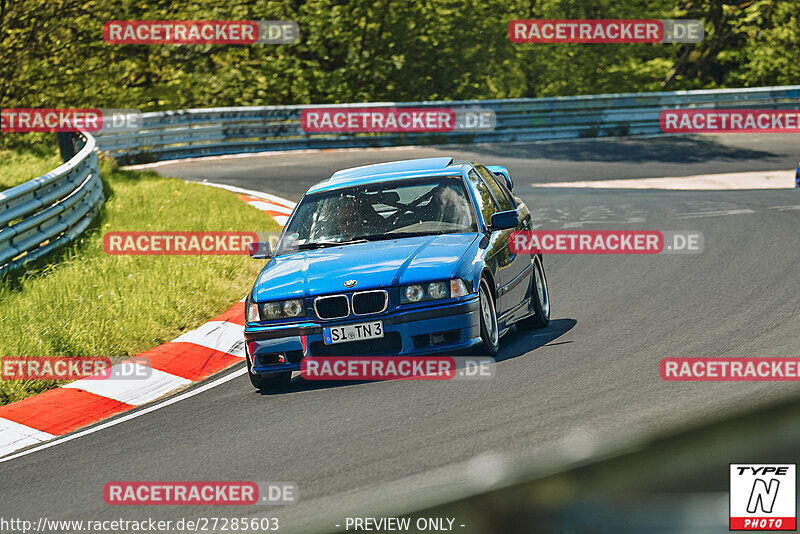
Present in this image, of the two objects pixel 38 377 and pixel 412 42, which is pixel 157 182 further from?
pixel 412 42

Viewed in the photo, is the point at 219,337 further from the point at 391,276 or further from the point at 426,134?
the point at 426,134

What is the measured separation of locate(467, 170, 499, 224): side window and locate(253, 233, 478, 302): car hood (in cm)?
45

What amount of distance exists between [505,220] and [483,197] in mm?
701

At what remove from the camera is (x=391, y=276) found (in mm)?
7242

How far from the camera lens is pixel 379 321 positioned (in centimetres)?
714

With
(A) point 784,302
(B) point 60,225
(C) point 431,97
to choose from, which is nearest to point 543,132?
(C) point 431,97

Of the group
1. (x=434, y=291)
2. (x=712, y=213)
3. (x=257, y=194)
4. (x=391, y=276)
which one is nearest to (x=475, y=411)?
(x=434, y=291)

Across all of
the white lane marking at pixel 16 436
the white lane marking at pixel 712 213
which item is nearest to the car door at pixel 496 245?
the white lane marking at pixel 16 436

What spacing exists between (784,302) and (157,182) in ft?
41.5

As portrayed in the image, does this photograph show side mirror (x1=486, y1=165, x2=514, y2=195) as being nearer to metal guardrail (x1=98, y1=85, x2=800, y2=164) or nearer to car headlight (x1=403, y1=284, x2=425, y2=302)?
car headlight (x1=403, y1=284, x2=425, y2=302)

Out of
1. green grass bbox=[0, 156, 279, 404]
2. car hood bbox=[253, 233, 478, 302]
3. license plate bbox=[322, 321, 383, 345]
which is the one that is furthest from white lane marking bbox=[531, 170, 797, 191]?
license plate bbox=[322, 321, 383, 345]

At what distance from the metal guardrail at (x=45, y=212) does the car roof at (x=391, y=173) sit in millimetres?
3672

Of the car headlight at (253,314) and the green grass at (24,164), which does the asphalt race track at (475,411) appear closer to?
the car headlight at (253,314)

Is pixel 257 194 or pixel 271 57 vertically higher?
pixel 271 57
